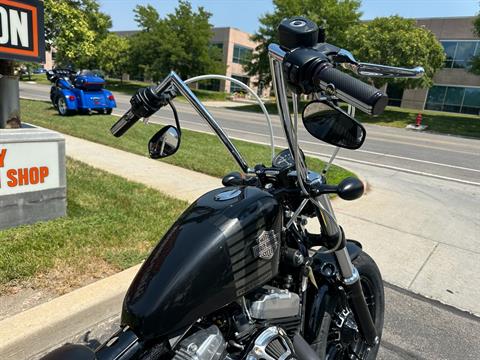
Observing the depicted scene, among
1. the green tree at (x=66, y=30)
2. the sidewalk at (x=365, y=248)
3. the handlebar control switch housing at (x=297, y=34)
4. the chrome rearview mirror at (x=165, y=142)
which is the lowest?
the sidewalk at (x=365, y=248)

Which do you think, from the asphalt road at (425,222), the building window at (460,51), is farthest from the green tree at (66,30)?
the building window at (460,51)

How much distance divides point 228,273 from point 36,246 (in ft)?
8.71

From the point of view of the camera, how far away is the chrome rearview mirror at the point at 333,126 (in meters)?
1.08

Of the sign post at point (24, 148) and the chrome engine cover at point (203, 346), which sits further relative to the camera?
the sign post at point (24, 148)

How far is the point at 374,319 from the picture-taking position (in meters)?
2.34

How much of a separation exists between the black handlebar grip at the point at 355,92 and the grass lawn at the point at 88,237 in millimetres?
2557

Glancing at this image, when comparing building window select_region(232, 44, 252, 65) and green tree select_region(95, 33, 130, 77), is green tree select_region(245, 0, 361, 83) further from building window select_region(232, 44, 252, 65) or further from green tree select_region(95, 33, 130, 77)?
building window select_region(232, 44, 252, 65)

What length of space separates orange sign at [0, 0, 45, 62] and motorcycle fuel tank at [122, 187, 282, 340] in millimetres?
3010

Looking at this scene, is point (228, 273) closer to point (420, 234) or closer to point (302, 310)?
point (302, 310)

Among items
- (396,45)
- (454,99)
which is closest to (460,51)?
(454,99)

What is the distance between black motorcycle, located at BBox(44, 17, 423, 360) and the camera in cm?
115

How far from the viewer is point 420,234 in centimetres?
499

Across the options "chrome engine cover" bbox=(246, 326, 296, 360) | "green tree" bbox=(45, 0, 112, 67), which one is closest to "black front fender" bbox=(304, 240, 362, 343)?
"chrome engine cover" bbox=(246, 326, 296, 360)

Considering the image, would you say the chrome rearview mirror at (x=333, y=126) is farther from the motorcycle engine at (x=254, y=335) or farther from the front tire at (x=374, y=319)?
the front tire at (x=374, y=319)
